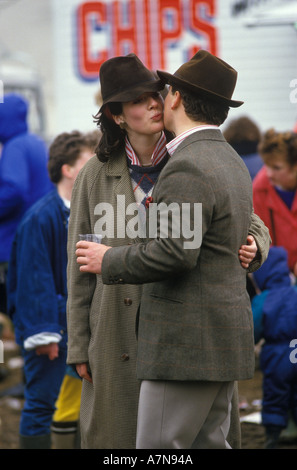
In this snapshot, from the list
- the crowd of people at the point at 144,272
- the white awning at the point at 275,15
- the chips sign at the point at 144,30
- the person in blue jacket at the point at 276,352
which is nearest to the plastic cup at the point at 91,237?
the crowd of people at the point at 144,272

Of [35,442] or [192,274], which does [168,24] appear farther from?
[192,274]

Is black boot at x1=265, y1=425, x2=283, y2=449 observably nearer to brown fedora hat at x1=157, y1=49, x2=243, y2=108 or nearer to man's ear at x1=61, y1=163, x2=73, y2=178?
man's ear at x1=61, y1=163, x2=73, y2=178

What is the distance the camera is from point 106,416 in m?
3.13

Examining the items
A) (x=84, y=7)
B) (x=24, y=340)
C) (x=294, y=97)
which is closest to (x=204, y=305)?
(x=24, y=340)

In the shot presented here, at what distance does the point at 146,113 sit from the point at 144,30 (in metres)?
9.27

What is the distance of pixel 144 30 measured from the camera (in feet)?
39.3

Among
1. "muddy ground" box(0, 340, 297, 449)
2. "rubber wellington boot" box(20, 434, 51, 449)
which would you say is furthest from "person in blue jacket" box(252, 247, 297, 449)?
"rubber wellington boot" box(20, 434, 51, 449)

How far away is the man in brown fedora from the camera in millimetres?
2604

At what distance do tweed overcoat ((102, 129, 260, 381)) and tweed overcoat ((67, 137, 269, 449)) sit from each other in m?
0.37

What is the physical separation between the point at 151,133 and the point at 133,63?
29cm

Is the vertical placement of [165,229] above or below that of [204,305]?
above

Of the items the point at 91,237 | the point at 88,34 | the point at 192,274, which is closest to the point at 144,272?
the point at 192,274

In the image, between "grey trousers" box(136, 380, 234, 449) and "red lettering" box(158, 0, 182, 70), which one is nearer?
"grey trousers" box(136, 380, 234, 449)
